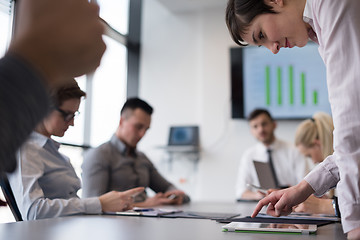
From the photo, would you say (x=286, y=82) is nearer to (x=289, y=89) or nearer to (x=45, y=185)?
(x=289, y=89)

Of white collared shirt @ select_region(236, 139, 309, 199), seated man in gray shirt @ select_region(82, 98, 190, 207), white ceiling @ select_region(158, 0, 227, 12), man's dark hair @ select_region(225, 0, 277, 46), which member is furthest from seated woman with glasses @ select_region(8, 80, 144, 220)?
white ceiling @ select_region(158, 0, 227, 12)

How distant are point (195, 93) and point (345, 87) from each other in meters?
3.86

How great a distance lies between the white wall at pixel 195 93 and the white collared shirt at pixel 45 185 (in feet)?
9.13

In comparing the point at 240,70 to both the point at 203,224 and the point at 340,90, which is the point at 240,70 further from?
the point at 340,90

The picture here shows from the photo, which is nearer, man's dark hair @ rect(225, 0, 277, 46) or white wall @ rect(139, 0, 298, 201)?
man's dark hair @ rect(225, 0, 277, 46)

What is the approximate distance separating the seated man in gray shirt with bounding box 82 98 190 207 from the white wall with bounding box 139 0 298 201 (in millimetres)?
1546

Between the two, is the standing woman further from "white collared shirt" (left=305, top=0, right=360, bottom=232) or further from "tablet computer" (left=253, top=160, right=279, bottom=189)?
"tablet computer" (left=253, top=160, right=279, bottom=189)

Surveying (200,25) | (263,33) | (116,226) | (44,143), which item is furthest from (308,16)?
(200,25)

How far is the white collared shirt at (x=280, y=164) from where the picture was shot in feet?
11.7

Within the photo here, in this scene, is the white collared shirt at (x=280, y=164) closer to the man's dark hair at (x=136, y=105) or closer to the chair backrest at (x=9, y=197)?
the man's dark hair at (x=136, y=105)

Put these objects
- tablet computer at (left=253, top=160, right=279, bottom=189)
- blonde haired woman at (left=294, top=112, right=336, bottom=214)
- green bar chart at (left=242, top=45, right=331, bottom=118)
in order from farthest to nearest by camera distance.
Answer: green bar chart at (left=242, top=45, right=331, bottom=118) < blonde haired woman at (left=294, top=112, right=336, bottom=214) < tablet computer at (left=253, top=160, right=279, bottom=189)

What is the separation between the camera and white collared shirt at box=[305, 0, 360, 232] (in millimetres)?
781

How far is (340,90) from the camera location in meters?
0.82

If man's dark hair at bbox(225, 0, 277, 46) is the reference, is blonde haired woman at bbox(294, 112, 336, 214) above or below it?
below
